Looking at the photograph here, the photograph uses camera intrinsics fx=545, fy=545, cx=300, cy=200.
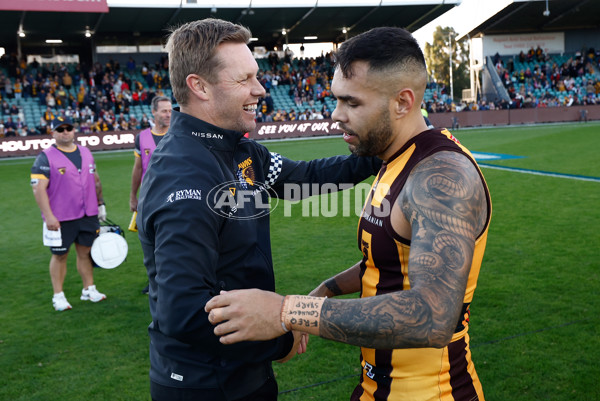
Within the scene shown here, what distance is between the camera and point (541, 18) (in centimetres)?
4544

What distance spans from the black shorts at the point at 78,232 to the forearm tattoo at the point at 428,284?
607 cm

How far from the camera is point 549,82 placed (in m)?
44.3

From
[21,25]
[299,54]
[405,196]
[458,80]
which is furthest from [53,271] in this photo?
[458,80]

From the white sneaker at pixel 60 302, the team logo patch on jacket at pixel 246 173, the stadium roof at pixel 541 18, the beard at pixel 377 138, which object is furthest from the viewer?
the stadium roof at pixel 541 18

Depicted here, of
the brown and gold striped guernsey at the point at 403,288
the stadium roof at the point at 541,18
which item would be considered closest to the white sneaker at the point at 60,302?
the brown and gold striped guernsey at the point at 403,288

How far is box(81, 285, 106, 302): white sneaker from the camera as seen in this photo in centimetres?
706

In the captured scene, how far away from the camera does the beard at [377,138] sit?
225 cm

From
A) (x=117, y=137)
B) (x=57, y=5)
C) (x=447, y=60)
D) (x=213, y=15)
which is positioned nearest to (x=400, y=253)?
(x=117, y=137)

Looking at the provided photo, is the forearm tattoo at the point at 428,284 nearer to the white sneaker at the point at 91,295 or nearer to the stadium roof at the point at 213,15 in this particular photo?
the white sneaker at the point at 91,295

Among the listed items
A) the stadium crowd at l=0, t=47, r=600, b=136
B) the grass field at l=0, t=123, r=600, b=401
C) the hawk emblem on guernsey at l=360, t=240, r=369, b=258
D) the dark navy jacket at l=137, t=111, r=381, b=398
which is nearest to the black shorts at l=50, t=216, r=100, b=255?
the grass field at l=0, t=123, r=600, b=401

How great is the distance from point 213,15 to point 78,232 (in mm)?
33371

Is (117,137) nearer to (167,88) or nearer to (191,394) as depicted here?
(167,88)

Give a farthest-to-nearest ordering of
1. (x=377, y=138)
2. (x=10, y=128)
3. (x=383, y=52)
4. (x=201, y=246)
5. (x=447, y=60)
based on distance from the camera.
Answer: (x=447, y=60), (x=10, y=128), (x=377, y=138), (x=383, y=52), (x=201, y=246)

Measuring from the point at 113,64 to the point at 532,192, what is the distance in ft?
113
